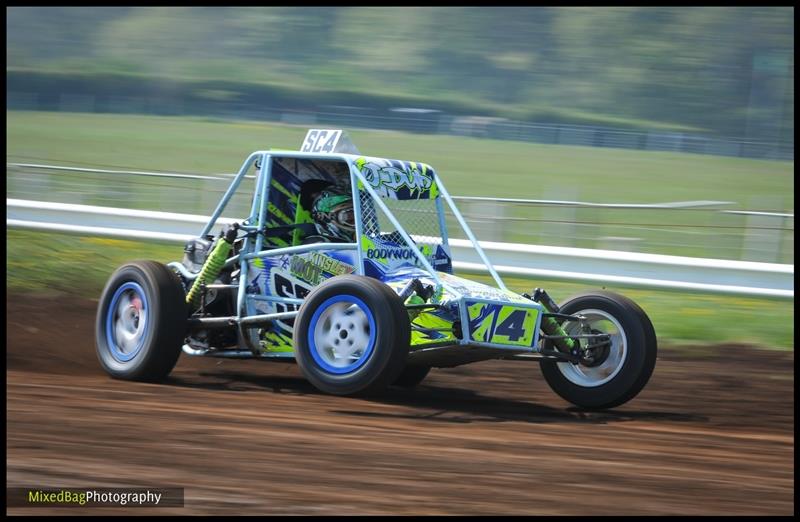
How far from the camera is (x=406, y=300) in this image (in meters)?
7.31

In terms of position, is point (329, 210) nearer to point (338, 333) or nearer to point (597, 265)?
point (338, 333)

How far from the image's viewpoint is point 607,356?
7.77 m

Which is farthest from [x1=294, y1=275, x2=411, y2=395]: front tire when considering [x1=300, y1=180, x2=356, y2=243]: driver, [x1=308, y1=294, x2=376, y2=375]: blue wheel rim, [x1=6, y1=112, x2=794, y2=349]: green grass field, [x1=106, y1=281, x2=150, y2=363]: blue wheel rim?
[x1=6, y1=112, x2=794, y2=349]: green grass field

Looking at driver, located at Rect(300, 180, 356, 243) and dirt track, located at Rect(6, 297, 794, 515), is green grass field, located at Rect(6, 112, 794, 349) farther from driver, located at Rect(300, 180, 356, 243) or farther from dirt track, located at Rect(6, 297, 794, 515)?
driver, located at Rect(300, 180, 356, 243)

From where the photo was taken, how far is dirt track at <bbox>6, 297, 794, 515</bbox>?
190 inches

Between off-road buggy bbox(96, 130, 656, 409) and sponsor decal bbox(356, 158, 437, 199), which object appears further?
sponsor decal bbox(356, 158, 437, 199)

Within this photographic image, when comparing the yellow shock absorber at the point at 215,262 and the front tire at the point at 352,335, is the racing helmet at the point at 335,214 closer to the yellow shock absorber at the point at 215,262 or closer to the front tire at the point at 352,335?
the yellow shock absorber at the point at 215,262

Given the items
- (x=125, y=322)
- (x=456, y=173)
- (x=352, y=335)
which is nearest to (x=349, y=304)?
(x=352, y=335)

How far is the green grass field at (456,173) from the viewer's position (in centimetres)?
1209

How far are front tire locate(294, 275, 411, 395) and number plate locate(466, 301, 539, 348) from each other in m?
0.50

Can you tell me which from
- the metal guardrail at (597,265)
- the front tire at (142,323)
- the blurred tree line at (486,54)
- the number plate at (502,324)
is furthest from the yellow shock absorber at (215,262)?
the blurred tree line at (486,54)

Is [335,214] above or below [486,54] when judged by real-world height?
below

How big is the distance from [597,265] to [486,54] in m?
17.8

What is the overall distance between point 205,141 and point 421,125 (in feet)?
15.4
